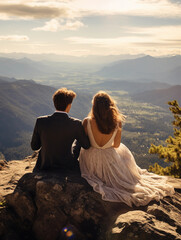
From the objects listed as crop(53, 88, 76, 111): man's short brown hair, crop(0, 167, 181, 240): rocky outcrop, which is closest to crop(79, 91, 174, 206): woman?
Answer: crop(0, 167, 181, 240): rocky outcrop

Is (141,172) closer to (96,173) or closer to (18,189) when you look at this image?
(96,173)

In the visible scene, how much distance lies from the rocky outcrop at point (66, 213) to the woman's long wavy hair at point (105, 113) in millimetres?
2169

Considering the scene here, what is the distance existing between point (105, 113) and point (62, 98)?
1.54 m

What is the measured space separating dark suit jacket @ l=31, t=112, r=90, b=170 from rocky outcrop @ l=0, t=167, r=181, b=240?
2.24 ft

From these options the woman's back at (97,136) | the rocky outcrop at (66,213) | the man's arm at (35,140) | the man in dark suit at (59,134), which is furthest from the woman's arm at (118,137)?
the man's arm at (35,140)

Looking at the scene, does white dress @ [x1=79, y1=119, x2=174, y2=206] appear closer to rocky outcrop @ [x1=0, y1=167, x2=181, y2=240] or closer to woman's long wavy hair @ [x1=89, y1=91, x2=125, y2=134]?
rocky outcrop @ [x1=0, y1=167, x2=181, y2=240]

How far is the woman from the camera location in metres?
7.16

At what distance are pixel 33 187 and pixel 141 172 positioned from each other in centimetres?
441

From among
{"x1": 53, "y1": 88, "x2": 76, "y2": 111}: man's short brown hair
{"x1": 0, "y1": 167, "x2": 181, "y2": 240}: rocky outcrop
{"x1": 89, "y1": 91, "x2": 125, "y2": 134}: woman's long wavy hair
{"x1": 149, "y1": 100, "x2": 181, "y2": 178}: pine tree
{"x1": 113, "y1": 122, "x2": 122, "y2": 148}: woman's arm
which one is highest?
{"x1": 53, "y1": 88, "x2": 76, "y2": 111}: man's short brown hair

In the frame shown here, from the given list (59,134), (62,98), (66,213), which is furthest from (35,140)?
(66,213)

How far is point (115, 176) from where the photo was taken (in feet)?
25.5

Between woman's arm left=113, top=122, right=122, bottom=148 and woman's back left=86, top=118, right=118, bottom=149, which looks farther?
woman's arm left=113, top=122, right=122, bottom=148

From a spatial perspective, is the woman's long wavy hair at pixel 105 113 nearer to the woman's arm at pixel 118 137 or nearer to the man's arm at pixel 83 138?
the woman's arm at pixel 118 137

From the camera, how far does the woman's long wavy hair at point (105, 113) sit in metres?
7.16
